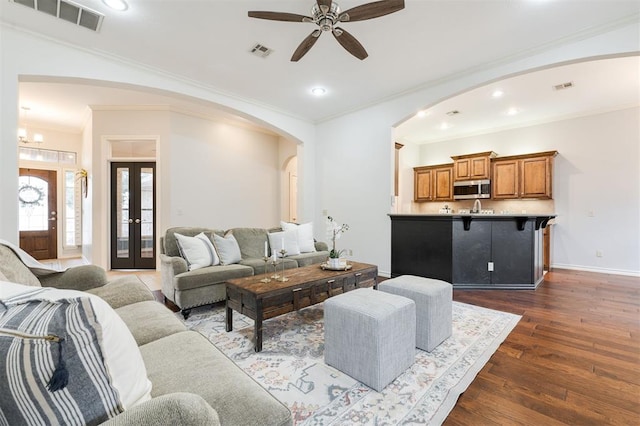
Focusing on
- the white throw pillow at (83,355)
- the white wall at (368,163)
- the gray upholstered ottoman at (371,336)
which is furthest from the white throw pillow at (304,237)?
the white throw pillow at (83,355)

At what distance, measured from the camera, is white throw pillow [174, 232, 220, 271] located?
10.4 ft

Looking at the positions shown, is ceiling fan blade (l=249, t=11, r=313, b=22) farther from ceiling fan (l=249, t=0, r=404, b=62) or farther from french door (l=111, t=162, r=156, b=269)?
french door (l=111, t=162, r=156, b=269)

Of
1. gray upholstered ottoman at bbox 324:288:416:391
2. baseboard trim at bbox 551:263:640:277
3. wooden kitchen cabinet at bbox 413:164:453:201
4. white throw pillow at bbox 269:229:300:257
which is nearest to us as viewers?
gray upholstered ottoman at bbox 324:288:416:391

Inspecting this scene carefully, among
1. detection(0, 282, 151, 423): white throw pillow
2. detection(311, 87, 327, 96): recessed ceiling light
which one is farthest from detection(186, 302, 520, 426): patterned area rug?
detection(311, 87, 327, 96): recessed ceiling light

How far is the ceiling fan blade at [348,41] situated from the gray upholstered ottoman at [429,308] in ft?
7.27

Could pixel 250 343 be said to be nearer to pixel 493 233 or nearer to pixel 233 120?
pixel 493 233

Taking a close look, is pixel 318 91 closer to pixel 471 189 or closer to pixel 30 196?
pixel 471 189

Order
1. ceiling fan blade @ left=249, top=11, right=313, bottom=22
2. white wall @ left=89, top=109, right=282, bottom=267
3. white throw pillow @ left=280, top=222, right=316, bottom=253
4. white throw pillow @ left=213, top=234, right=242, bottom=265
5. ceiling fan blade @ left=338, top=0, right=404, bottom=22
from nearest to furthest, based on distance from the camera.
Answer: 1. ceiling fan blade @ left=338, top=0, right=404, bottom=22
2. ceiling fan blade @ left=249, top=11, right=313, bottom=22
3. white throw pillow @ left=213, top=234, right=242, bottom=265
4. white throw pillow @ left=280, top=222, right=316, bottom=253
5. white wall @ left=89, top=109, right=282, bottom=267

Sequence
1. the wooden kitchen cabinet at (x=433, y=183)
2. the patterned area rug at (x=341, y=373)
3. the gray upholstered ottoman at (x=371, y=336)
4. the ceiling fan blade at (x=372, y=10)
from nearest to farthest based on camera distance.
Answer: the patterned area rug at (x=341, y=373) → the gray upholstered ottoman at (x=371, y=336) → the ceiling fan blade at (x=372, y=10) → the wooden kitchen cabinet at (x=433, y=183)

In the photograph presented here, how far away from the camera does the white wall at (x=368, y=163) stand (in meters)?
4.00

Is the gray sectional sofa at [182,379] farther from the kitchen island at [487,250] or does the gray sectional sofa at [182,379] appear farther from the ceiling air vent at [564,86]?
the ceiling air vent at [564,86]

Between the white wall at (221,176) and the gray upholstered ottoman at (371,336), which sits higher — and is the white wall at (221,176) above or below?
above

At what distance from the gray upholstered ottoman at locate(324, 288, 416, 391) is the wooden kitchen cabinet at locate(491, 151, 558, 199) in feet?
17.2

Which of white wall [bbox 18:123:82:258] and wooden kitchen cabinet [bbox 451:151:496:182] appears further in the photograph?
white wall [bbox 18:123:82:258]
